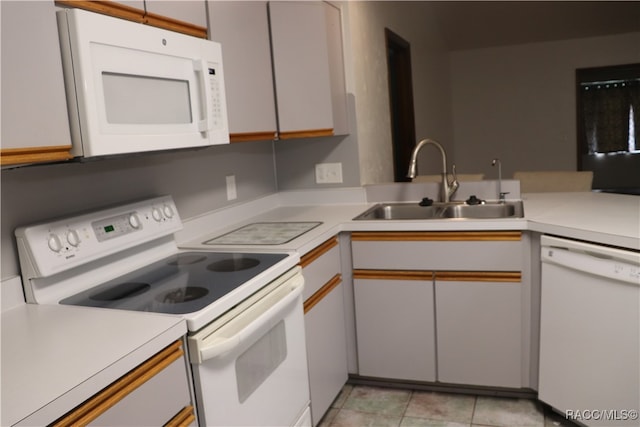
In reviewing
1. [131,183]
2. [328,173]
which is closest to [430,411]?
[328,173]

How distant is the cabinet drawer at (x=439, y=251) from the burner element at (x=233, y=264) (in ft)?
2.25

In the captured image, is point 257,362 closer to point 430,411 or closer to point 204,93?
point 204,93

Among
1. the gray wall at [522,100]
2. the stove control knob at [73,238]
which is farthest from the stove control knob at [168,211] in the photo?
the gray wall at [522,100]

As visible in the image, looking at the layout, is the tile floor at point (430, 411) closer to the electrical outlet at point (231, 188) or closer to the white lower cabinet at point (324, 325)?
the white lower cabinet at point (324, 325)

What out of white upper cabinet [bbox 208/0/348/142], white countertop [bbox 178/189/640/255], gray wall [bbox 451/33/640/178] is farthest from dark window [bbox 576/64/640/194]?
white upper cabinet [bbox 208/0/348/142]

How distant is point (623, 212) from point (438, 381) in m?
1.05

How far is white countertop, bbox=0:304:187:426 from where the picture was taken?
0.88 metres

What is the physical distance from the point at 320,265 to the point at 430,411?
82 centimetres

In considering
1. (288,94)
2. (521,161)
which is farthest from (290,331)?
(521,161)

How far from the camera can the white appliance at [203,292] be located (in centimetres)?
130

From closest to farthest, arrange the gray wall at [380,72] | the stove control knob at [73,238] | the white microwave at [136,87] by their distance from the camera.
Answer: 1. the white microwave at [136,87]
2. the stove control knob at [73,238]
3. the gray wall at [380,72]

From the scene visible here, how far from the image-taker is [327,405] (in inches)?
83.9

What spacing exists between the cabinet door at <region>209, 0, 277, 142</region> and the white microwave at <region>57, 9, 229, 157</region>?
227 millimetres

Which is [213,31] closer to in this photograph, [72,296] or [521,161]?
[72,296]
